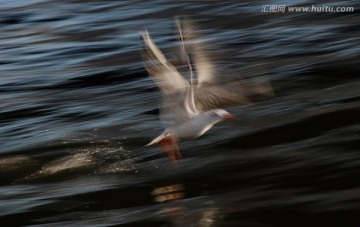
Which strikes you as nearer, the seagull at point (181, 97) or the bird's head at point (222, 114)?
the seagull at point (181, 97)

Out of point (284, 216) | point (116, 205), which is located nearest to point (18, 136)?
point (116, 205)

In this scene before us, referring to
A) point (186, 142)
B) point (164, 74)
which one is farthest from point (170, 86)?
point (186, 142)

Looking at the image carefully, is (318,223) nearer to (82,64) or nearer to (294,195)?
(294,195)

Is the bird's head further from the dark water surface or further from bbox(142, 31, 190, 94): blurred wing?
the dark water surface

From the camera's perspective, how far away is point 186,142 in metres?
6.73

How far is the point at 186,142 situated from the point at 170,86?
140 centimetres

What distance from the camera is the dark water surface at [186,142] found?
17.7ft

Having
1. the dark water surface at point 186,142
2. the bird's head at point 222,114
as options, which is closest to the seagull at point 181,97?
the bird's head at point 222,114

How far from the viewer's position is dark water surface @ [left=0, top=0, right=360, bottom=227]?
213 inches

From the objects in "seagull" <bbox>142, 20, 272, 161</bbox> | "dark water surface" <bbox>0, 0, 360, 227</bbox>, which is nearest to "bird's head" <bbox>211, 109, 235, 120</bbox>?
"seagull" <bbox>142, 20, 272, 161</bbox>

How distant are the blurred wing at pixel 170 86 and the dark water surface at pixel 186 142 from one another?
53cm

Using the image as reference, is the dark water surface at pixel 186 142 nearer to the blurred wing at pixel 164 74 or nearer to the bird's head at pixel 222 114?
the bird's head at pixel 222 114

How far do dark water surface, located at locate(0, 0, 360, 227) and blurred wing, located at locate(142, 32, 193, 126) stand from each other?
1.74 ft

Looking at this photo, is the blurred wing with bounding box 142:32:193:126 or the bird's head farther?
the bird's head
